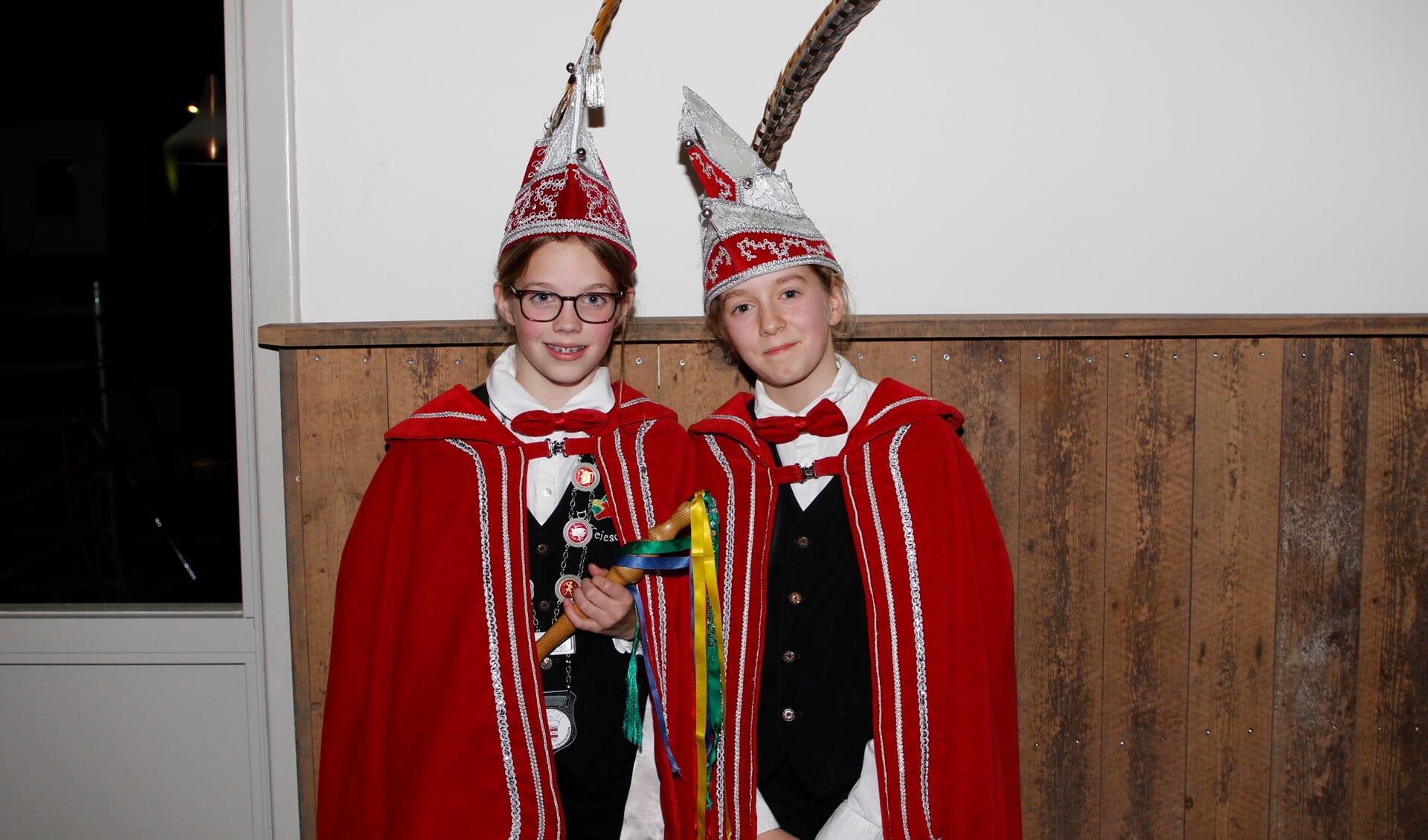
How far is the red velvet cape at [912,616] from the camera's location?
1.40 metres

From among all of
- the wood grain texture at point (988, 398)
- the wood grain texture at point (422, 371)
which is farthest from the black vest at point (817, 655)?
the wood grain texture at point (422, 371)

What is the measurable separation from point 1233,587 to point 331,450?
174 centimetres

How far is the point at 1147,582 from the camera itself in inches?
71.0

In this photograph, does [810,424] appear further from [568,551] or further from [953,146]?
[953,146]

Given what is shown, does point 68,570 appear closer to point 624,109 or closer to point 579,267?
point 579,267

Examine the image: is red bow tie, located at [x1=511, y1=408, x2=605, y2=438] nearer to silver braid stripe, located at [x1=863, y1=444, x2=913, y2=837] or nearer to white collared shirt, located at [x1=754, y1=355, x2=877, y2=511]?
white collared shirt, located at [x1=754, y1=355, x2=877, y2=511]

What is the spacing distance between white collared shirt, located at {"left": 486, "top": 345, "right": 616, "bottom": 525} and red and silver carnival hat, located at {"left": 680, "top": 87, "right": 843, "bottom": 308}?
0.24 m

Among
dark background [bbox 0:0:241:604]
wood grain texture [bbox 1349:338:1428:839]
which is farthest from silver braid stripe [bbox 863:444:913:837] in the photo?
dark background [bbox 0:0:241:604]

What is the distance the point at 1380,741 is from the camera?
1.84 meters

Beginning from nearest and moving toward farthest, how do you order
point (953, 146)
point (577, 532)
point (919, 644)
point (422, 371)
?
point (919, 644) → point (577, 532) → point (422, 371) → point (953, 146)

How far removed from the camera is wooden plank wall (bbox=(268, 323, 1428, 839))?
177 centimetres

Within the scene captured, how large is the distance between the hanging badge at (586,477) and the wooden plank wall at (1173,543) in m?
0.31

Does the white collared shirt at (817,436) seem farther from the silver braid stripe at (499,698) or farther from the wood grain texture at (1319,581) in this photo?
the wood grain texture at (1319,581)

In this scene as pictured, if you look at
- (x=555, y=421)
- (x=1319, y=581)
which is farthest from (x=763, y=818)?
(x=1319, y=581)
